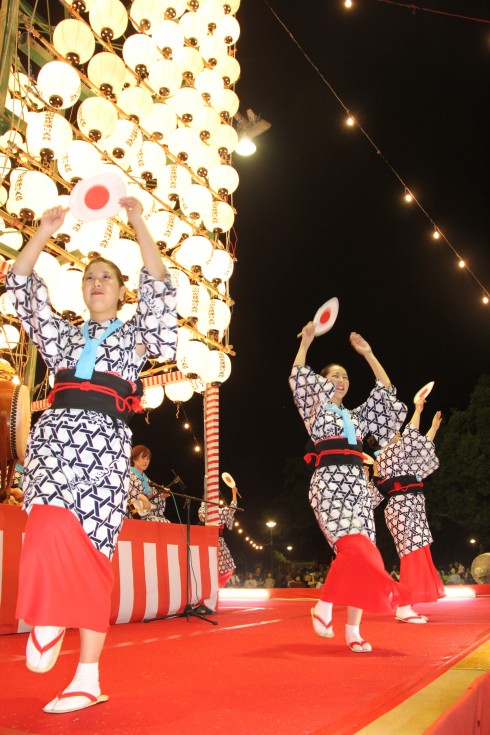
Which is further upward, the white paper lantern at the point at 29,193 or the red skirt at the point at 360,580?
the white paper lantern at the point at 29,193

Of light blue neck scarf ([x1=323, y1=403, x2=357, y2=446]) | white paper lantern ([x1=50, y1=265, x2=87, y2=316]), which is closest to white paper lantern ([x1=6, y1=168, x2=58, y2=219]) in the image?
white paper lantern ([x1=50, y1=265, x2=87, y2=316])

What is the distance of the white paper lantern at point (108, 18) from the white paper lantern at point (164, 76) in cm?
61

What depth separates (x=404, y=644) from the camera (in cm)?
365

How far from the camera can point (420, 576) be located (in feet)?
19.3

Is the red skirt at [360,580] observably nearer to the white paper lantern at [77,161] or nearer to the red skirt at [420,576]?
the red skirt at [420,576]

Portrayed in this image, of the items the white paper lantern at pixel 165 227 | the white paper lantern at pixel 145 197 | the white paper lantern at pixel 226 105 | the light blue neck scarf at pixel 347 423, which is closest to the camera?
the light blue neck scarf at pixel 347 423

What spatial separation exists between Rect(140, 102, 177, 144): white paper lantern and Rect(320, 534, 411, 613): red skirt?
6351mm

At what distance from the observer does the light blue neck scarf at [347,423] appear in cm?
383

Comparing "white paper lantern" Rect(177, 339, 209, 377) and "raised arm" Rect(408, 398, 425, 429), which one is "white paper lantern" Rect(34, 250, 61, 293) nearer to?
"white paper lantern" Rect(177, 339, 209, 377)

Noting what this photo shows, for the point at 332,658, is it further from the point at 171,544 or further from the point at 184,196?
the point at 184,196

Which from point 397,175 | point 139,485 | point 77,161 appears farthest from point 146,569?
point 397,175

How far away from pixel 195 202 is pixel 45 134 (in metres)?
2.55

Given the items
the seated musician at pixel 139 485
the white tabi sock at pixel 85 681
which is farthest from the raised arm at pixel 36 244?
the seated musician at pixel 139 485

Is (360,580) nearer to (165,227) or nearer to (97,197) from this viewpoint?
(97,197)
